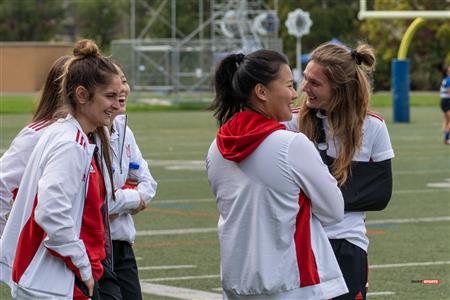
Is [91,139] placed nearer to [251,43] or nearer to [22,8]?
[251,43]

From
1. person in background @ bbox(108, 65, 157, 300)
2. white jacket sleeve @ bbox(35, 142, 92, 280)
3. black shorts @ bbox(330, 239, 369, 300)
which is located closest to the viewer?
white jacket sleeve @ bbox(35, 142, 92, 280)

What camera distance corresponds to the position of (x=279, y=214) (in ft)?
15.7

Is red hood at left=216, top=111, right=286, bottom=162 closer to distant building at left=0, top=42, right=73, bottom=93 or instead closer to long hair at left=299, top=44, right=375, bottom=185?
long hair at left=299, top=44, right=375, bottom=185

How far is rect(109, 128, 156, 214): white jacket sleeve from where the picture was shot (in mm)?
6074

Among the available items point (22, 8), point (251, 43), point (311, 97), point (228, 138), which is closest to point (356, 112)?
point (311, 97)

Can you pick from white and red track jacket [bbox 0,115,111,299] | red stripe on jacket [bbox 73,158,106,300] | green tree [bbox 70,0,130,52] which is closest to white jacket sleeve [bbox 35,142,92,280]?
white and red track jacket [bbox 0,115,111,299]

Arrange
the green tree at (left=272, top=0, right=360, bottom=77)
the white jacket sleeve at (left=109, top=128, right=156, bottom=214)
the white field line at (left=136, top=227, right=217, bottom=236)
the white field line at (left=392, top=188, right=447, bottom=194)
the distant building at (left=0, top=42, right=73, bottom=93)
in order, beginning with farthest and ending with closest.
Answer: the green tree at (left=272, top=0, right=360, bottom=77), the distant building at (left=0, top=42, right=73, bottom=93), the white field line at (left=392, top=188, right=447, bottom=194), the white field line at (left=136, top=227, right=217, bottom=236), the white jacket sleeve at (left=109, top=128, right=156, bottom=214)

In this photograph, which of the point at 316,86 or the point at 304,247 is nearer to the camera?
the point at 304,247

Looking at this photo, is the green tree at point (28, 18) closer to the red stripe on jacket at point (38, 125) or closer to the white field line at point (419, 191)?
the white field line at point (419, 191)

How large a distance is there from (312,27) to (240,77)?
7790cm

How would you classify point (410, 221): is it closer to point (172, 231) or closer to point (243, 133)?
point (172, 231)

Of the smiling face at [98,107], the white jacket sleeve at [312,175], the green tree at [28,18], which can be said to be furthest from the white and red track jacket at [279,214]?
the green tree at [28,18]

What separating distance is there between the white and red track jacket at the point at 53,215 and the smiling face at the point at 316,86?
119cm

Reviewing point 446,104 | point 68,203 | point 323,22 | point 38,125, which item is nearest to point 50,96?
point 38,125
